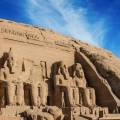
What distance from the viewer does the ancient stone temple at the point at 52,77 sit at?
66.7 ft

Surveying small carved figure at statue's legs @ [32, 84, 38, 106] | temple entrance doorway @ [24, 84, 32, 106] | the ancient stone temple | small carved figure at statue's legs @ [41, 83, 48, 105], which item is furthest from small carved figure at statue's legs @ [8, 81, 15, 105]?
small carved figure at statue's legs @ [41, 83, 48, 105]

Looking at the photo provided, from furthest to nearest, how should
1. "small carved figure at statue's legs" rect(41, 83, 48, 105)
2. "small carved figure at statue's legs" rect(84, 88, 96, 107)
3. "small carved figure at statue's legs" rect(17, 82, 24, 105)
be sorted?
"small carved figure at statue's legs" rect(84, 88, 96, 107)
"small carved figure at statue's legs" rect(41, 83, 48, 105)
"small carved figure at statue's legs" rect(17, 82, 24, 105)

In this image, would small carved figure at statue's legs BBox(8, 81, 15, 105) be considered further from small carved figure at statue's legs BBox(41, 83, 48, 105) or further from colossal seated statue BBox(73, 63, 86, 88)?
colossal seated statue BBox(73, 63, 86, 88)

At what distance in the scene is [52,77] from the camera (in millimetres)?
23281

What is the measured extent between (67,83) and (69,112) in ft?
11.6

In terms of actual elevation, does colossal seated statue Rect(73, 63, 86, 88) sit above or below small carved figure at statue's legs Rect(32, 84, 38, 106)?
above

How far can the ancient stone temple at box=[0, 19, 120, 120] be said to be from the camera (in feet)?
66.7

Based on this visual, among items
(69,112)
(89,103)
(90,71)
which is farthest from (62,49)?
(69,112)

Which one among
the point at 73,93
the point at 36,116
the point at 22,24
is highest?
the point at 22,24

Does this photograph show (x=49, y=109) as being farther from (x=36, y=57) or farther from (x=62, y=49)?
(x=62, y=49)

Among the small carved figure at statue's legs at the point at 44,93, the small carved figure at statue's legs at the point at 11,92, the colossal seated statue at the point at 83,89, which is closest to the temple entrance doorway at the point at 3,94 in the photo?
the small carved figure at statue's legs at the point at 11,92

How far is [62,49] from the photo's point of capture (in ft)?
81.8

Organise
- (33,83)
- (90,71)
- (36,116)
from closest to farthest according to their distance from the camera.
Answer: (36,116) < (33,83) < (90,71)

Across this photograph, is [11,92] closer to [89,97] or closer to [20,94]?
[20,94]
